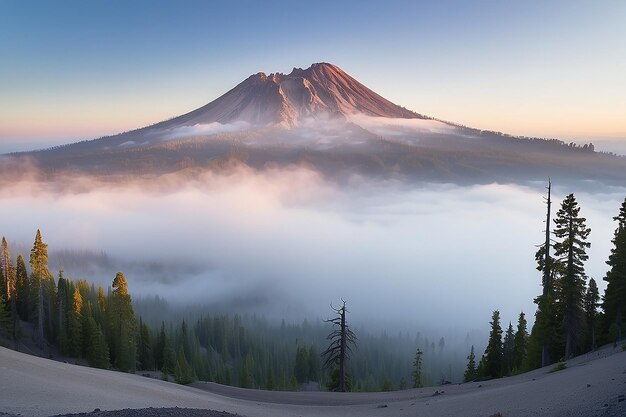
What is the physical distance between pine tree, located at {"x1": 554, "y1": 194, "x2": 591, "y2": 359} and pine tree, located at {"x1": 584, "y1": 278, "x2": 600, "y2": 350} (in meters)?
3.16

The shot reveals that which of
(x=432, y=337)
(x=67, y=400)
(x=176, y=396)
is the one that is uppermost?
(x=67, y=400)

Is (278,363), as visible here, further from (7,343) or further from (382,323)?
(382,323)

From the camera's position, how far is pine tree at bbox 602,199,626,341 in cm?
2692

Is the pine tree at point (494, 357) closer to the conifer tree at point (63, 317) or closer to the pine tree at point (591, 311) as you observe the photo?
the pine tree at point (591, 311)

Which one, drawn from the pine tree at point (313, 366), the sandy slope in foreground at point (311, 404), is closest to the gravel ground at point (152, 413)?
the sandy slope in foreground at point (311, 404)

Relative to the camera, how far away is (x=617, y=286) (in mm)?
27531

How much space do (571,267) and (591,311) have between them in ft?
25.1

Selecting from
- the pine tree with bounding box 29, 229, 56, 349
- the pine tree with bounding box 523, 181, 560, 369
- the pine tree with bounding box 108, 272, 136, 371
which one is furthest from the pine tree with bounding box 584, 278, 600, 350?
the pine tree with bounding box 29, 229, 56, 349

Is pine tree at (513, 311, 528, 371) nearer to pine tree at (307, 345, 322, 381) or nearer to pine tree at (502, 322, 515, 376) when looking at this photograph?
pine tree at (502, 322, 515, 376)

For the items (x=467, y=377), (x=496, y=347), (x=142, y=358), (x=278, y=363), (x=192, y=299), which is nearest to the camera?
(x=496, y=347)

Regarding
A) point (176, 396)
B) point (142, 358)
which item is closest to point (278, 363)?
point (142, 358)

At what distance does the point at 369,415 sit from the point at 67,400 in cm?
1130

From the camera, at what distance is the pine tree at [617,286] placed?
26922 mm

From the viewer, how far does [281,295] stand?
7638 inches
